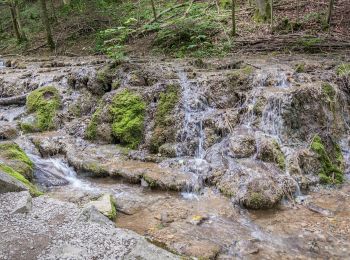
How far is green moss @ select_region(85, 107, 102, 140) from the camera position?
32.5 ft

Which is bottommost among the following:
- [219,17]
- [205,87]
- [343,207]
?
[343,207]

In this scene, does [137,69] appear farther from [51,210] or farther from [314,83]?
[51,210]

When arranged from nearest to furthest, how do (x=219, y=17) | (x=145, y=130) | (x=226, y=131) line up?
(x=226, y=131)
(x=145, y=130)
(x=219, y=17)

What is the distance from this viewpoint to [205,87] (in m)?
9.96

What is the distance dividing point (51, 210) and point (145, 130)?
4.29 metres

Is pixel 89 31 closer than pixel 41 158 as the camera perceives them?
No

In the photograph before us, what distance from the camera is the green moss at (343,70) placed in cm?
970

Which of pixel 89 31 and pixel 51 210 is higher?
pixel 89 31

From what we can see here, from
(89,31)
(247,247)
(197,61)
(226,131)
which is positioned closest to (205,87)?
(226,131)

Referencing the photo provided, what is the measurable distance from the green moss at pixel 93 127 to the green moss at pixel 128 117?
1.37ft

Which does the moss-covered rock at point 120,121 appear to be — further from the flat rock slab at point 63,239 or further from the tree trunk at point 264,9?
Answer: the tree trunk at point 264,9

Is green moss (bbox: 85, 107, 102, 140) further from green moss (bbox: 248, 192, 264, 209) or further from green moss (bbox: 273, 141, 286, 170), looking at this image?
green moss (bbox: 248, 192, 264, 209)

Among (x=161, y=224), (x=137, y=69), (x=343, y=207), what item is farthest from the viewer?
(x=137, y=69)

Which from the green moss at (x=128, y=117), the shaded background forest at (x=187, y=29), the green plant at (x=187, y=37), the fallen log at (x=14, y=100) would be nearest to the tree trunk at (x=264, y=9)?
the shaded background forest at (x=187, y=29)
